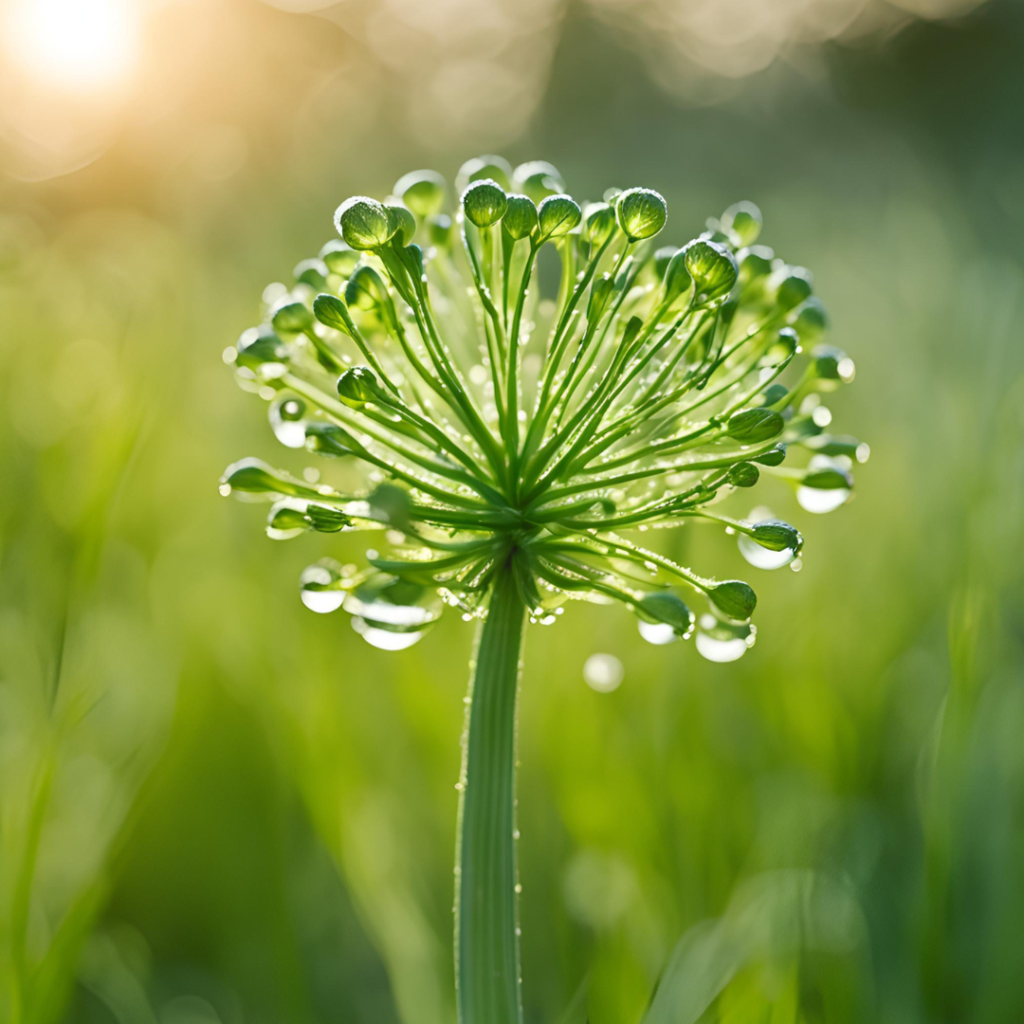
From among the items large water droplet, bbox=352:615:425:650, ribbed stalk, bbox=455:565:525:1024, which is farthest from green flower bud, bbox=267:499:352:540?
ribbed stalk, bbox=455:565:525:1024

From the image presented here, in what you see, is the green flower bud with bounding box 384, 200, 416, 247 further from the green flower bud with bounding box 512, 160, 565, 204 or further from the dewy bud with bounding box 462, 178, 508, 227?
the green flower bud with bounding box 512, 160, 565, 204

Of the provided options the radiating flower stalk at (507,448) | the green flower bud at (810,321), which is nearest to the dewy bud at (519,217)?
the radiating flower stalk at (507,448)

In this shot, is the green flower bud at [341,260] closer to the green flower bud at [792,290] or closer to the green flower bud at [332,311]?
the green flower bud at [332,311]

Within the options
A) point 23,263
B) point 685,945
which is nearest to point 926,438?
point 685,945

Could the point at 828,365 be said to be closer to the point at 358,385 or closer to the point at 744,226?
the point at 744,226

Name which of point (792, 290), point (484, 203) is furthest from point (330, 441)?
point (792, 290)

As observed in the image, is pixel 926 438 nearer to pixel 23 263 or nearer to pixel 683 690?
pixel 683 690

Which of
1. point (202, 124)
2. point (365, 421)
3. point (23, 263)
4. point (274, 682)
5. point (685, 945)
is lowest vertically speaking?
point (685, 945)

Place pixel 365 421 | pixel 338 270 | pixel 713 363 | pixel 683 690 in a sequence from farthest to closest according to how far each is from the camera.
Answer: pixel 683 690
pixel 365 421
pixel 338 270
pixel 713 363
